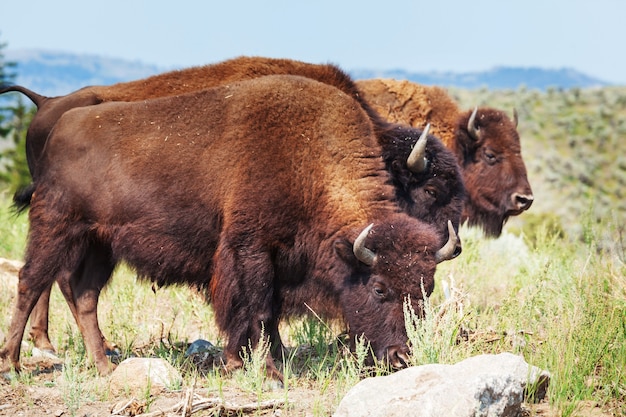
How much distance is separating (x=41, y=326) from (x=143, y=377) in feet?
7.53

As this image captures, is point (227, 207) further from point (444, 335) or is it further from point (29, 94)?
point (29, 94)

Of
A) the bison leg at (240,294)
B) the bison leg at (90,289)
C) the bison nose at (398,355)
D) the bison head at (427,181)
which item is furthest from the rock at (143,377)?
the bison head at (427,181)

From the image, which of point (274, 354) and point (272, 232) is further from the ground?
point (272, 232)

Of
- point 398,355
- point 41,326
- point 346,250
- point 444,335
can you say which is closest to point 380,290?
point 346,250

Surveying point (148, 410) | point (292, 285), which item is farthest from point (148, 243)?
point (148, 410)

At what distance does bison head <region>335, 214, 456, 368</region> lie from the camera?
18.8 feet

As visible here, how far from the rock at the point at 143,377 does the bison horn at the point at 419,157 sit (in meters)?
3.16

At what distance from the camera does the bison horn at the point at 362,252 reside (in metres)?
5.84

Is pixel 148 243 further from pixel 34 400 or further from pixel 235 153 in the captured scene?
pixel 34 400

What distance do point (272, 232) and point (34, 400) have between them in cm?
205

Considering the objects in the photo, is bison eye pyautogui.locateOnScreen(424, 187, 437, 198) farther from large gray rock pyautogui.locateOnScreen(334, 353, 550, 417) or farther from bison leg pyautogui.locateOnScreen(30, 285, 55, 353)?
bison leg pyautogui.locateOnScreen(30, 285, 55, 353)

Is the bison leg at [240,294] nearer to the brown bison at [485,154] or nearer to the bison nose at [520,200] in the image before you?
the brown bison at [485,154]

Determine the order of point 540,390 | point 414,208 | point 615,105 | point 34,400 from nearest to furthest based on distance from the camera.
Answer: point 540,390, point 34,400, point 414,208, point 615,105

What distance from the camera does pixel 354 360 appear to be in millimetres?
5941
